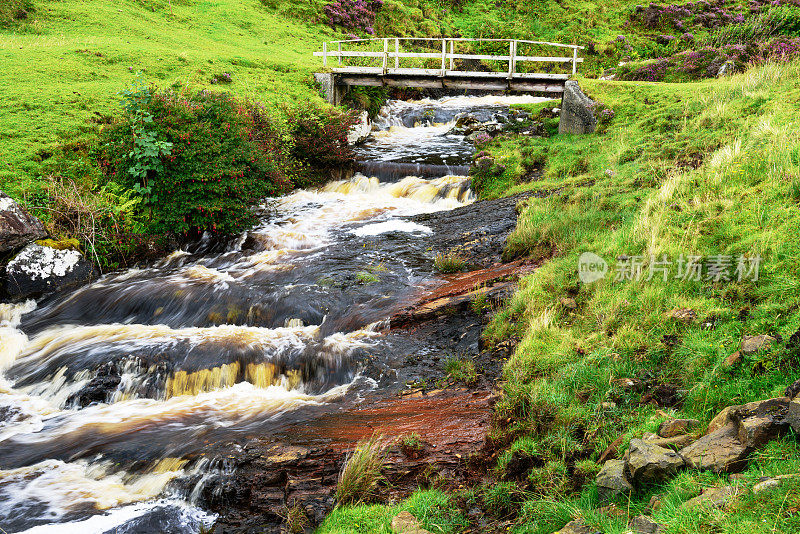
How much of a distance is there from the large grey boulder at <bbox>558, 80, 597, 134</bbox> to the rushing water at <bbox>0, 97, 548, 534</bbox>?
26.6 ft

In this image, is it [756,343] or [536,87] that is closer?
[756,343]

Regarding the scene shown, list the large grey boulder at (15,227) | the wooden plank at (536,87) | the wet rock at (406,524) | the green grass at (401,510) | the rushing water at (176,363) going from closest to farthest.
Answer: the wet rock at (406,524) < the green grass at (401,510) < the rushing water at (176,363) < the large grey boulder at (15,227) < the wooden plank at (536,87)

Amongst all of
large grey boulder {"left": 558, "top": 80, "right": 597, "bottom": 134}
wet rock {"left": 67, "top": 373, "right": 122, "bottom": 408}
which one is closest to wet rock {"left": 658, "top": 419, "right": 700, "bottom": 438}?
wet rock {"left": 67, "top": 373, "right": 122, "bottom": 408}

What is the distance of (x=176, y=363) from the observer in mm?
8578

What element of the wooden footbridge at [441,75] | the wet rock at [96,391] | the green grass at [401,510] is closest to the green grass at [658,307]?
the green grass at [401,510]

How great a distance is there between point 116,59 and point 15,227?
40.2 ft

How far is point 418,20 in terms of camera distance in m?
40.5

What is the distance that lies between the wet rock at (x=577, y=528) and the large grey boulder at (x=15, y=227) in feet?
39.6

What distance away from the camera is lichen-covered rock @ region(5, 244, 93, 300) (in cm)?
1104

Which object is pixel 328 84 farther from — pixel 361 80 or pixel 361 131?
pixel 361 131

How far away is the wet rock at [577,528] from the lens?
396cm

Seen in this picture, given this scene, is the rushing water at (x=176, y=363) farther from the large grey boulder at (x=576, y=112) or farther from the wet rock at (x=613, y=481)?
the large grey boulder at (x=576, y=112)

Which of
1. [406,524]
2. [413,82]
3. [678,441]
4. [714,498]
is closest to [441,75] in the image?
[413,82]

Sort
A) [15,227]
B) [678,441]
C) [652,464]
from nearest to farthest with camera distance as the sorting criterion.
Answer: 1. [652,464]
2. [678,441]
3. [15,227]
